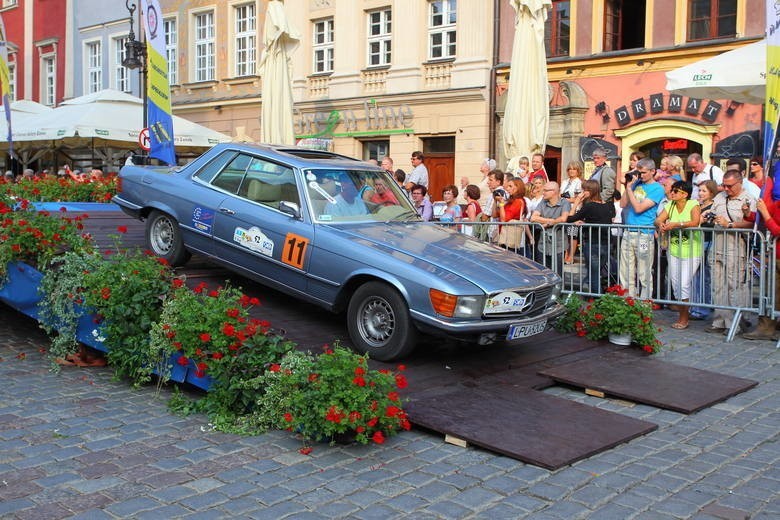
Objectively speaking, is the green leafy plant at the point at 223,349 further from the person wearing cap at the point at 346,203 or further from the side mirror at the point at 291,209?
the person wearing cap at the point at 346,203

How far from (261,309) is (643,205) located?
5125mm

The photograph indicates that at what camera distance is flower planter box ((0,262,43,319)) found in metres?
8.01

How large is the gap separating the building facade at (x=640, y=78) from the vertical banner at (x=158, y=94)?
10.0 m

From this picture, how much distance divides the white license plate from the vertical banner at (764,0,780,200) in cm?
379

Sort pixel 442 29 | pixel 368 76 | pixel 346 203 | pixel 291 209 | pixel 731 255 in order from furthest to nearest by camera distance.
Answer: pixel 368 76 → pixel 442 29 → pixel 731 255 → pixel 346 203 → pixel 291 209

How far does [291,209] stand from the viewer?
795cm

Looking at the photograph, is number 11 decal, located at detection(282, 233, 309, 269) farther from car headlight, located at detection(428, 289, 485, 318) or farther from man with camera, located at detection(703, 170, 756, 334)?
man with camera, located at detection(703, 170, 756, 334)

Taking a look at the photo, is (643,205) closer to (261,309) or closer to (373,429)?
(261,309)

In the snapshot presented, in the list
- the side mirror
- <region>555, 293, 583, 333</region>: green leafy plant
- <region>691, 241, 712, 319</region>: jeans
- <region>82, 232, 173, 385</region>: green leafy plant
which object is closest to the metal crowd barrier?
<region>691, 241, 712, 319</region>: jeans

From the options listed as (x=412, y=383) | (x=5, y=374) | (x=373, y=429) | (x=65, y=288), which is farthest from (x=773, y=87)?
(x=5, y=374)

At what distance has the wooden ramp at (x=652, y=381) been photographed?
6.82 m

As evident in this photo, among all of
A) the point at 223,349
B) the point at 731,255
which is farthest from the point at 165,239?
the point at 731,255

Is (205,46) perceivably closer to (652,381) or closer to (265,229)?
(265,229)

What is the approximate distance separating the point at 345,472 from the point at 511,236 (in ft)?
20.8
